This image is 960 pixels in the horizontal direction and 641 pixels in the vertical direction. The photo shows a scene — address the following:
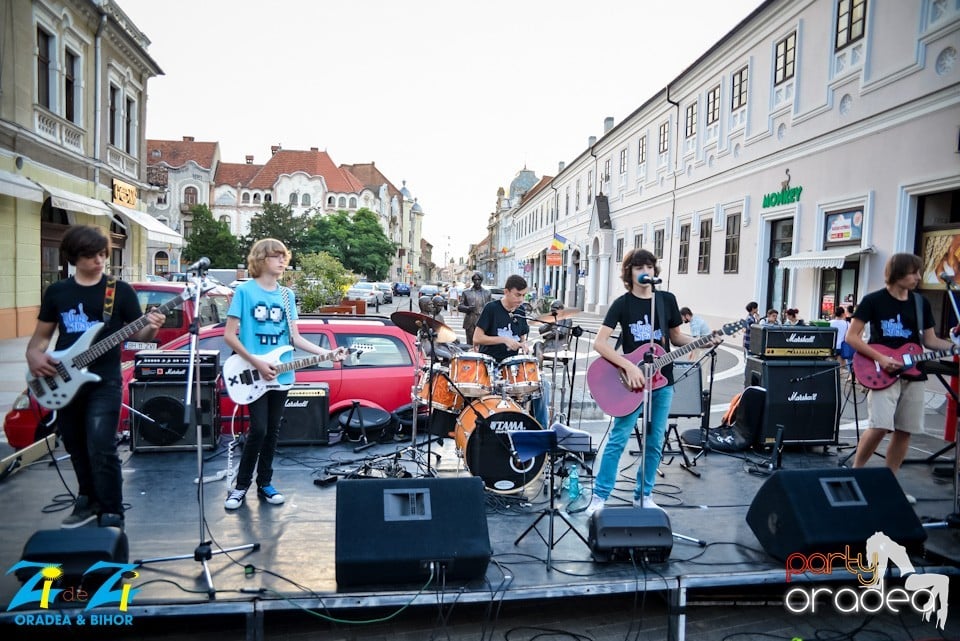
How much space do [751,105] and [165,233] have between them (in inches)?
824

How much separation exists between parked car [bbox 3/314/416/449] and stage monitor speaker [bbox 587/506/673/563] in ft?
12.9

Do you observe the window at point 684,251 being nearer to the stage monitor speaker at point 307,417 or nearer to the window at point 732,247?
the window at point 732,247

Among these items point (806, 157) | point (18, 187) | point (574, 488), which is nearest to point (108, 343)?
point (574, 488)

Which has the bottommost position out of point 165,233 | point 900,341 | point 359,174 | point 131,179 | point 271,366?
point 271,366

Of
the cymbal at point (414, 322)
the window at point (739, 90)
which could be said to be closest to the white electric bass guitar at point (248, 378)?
the cymbal at point (414, 322)

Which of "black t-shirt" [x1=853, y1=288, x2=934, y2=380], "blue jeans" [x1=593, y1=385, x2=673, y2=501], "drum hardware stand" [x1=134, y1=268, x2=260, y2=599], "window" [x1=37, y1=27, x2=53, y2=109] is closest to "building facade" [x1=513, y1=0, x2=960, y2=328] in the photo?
"black t-shirt" [x1=853, y1=288, x2=934, y2=380]

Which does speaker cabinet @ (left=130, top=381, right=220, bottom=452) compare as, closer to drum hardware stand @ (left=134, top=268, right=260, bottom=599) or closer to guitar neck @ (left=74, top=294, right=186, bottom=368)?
guitar neck @ (left=74, top=294, right=186, bottom=368)

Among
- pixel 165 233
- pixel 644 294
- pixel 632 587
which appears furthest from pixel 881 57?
pixel 165 233

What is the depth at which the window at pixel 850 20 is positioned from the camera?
13112 mm

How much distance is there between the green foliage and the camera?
16.8 meters

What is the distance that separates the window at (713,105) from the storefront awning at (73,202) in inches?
799

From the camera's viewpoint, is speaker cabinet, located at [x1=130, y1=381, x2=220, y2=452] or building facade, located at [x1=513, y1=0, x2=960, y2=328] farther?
building facade, located at [x1=513, y1=0, x2=960, y2=328]

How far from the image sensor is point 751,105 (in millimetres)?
18188

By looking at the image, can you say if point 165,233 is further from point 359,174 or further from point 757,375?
point 359,174
